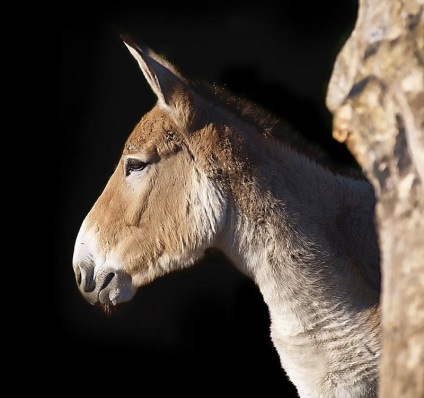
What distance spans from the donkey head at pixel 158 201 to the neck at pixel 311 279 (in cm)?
16

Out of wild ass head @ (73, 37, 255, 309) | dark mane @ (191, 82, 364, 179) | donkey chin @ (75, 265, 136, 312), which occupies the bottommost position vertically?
donkey chin @ (75, 265, 136, 312)

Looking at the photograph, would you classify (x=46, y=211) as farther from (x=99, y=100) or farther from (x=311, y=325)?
(x=311, y=325)

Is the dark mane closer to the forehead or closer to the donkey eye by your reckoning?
the forehead

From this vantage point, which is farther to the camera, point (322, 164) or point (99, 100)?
point (99, 100)

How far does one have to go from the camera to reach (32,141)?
20.4 feet

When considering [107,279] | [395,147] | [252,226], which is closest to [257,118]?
[252,226]

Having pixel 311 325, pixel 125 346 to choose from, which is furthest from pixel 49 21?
pixel 311 325

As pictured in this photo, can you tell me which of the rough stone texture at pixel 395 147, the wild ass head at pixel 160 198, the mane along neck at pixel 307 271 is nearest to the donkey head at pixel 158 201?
the wild ass head at pixel 160 198

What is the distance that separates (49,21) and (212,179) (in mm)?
2670

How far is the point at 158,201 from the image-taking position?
413 cm

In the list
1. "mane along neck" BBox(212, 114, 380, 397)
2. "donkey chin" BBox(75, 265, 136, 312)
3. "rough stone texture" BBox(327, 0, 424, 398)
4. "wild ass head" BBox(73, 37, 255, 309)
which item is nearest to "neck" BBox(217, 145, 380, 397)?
"mane along neck" BBox(212, 114, 380, 397)

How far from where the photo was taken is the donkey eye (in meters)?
4.20

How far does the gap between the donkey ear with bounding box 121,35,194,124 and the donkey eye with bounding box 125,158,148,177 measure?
0.27 meters

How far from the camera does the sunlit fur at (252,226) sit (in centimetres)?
391
